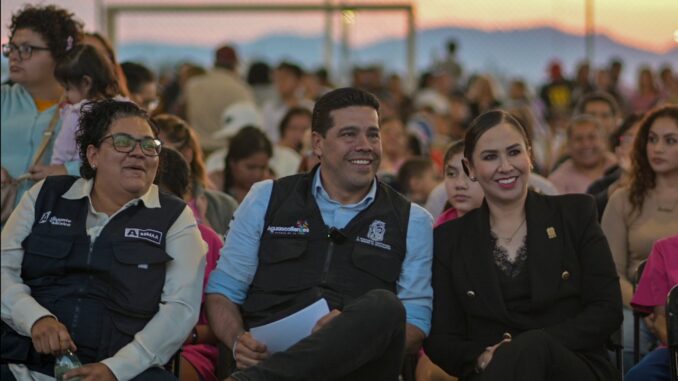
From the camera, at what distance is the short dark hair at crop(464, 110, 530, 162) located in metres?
4.74

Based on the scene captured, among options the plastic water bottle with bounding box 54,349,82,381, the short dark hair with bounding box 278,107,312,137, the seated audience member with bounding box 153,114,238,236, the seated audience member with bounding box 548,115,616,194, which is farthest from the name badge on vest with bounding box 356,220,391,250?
the short dark hair with bounding box 278,107,312,137

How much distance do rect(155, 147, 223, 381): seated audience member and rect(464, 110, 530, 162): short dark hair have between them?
1155 mm

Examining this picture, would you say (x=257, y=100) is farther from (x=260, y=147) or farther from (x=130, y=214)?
(x=130, y=214)

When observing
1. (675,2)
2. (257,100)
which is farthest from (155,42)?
(675,2)

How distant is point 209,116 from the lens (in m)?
10.2

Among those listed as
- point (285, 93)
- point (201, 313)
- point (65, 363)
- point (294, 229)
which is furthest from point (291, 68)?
point (65, 363)

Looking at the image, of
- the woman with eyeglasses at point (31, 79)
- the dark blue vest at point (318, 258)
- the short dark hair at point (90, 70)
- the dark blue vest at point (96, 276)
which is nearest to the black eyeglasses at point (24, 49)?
the woman with eyeglasses at point (31, 79)

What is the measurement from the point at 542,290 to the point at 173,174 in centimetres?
170

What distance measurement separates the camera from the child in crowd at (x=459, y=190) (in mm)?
5723

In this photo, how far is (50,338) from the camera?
4.32 metres

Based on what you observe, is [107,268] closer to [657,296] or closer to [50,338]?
[50,338]

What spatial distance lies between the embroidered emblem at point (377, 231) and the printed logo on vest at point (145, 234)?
80 cm

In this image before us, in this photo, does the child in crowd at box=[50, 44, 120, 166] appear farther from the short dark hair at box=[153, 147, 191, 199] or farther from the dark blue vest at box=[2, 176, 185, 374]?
the dark blue vest at box=[2, 176, 185, 374]

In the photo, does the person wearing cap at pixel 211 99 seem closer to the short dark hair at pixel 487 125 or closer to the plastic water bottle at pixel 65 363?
the short dark hair at pixel 487 125
